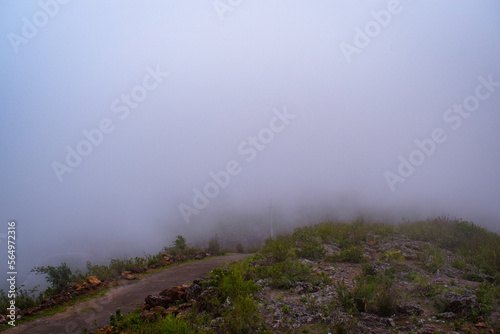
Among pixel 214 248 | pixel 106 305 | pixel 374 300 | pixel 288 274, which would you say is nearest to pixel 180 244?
pixel 214 248

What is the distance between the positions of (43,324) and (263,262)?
621cm

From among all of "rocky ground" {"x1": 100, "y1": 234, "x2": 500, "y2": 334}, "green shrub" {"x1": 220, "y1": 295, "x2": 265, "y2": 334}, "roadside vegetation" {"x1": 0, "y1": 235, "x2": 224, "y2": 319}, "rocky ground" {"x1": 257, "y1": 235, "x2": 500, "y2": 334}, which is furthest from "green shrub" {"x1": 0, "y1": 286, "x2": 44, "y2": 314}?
"rocky ground" {"x1": 257, "y1": 235, "x2": 500, "y2": 334}

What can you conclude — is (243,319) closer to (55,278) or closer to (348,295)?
(348,295)

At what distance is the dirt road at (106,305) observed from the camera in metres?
7.13

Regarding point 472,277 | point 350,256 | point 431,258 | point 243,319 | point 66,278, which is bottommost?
point 472,277

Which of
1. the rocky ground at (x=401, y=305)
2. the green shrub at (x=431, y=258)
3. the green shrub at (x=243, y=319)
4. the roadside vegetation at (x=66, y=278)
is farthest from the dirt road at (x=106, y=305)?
the green shrub at (x=431, y=258)

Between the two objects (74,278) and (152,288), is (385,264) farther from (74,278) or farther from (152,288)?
(74,278)

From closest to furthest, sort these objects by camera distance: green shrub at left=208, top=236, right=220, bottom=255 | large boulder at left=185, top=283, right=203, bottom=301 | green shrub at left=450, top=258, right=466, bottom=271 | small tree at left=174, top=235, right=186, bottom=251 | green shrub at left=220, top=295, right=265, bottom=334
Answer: green shrub at left=220, top=295, right=265, bottom=334 < large boulder at left=185, top=283, right=203, bottom=301 < green shrub at left=450, top=258, right=466, bottom=271 < small tree at left=174, top=235, right=186, bottom=251 < green shrub at left=208, top=236, right=220, bottom=255

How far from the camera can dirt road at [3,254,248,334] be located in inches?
281

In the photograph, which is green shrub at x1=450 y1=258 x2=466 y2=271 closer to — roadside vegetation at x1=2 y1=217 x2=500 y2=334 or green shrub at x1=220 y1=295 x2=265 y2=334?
roadside vegetation at x1=2 y1=217 x2=500 y2=334

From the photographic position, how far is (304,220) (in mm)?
27703

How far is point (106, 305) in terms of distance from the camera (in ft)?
28.1

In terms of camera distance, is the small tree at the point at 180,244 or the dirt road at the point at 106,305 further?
the small tree at the point at 180,244

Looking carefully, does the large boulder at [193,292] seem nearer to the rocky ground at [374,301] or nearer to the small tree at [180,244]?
the rocky ground at [374,301]
